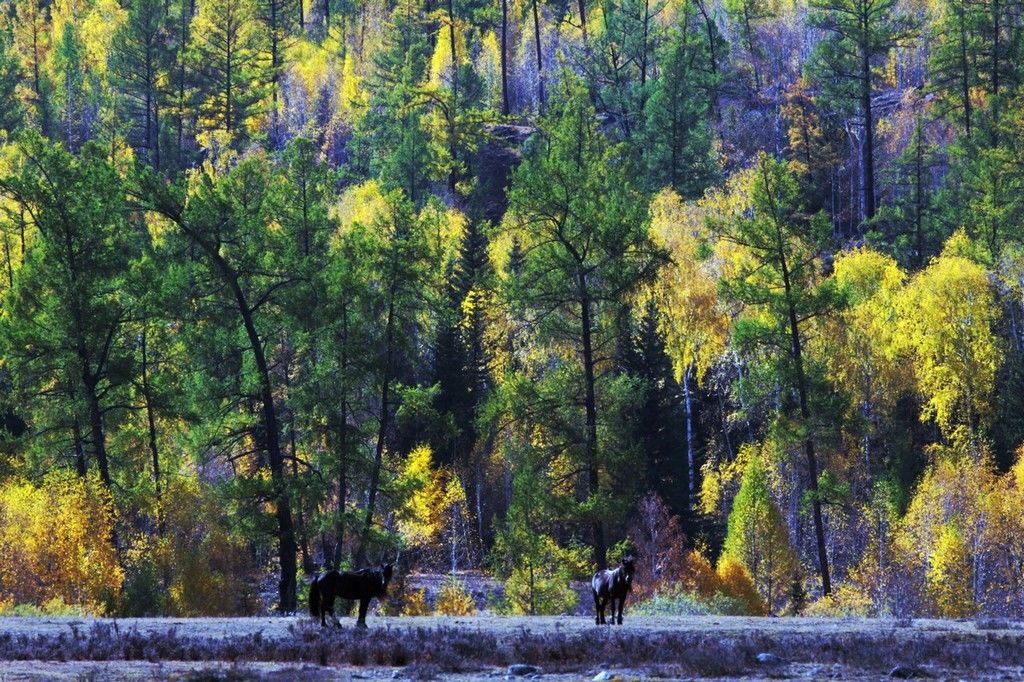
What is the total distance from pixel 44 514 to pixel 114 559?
7.82 feet

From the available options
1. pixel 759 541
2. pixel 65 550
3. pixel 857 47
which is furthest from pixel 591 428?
pixel 857 47

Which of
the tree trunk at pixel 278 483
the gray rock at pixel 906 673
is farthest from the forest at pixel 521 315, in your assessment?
the gray rock at pixel 906 673

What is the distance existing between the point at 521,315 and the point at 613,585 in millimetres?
16542

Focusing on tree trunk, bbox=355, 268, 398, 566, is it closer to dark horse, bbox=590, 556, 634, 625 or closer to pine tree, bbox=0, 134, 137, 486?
pine tree, bbox=0, 134, 137, 486

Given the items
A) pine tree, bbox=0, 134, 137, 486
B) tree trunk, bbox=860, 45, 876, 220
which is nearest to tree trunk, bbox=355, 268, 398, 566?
pine tree, bbox=0, 134, 137, 486

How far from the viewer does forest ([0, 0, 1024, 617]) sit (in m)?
36.0

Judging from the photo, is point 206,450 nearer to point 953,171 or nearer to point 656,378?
point 656,378

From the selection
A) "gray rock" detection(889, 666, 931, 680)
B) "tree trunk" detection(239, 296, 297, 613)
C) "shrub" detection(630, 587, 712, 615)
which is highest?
"tree trunk" detection(239, 296, 297, 613)

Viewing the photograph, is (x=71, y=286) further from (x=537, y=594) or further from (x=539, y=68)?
(x=539, y=68)

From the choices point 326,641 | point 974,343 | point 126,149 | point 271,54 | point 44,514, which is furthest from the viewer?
point 271,54

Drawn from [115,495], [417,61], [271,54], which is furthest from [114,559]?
[271,54]

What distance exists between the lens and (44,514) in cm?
3772

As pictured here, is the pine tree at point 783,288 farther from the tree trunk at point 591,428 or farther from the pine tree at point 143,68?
the pine tree at point 143,68

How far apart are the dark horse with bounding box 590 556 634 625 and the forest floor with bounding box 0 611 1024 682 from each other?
122 centimetres
